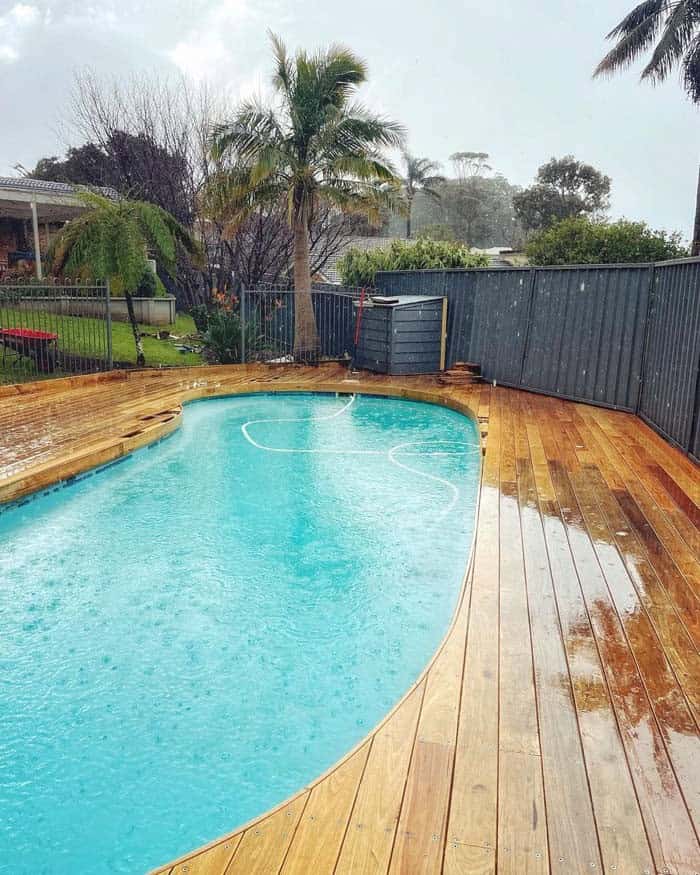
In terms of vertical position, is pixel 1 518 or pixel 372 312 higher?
pixel 372 312

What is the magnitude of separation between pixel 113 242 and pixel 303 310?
332cm

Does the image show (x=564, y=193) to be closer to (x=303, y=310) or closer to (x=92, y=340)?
(x=303, y=310)

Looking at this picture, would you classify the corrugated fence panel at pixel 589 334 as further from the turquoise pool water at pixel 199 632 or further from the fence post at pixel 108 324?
the fence post at pixel 108 324

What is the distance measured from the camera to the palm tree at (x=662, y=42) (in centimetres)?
1523

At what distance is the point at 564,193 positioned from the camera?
32.5 metres

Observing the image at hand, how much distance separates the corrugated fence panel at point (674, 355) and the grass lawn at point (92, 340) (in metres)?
7.11

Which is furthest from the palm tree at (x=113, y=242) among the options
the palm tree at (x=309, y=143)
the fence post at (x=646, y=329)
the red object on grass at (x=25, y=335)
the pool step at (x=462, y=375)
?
the fence post at (x=646, y=329)

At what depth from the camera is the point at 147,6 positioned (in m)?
20.0

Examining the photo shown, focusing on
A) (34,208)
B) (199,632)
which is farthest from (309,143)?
(199,632)

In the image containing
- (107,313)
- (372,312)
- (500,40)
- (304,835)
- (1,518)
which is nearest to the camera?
(304,835)

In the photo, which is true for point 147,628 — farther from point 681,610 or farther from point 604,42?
point 604,42

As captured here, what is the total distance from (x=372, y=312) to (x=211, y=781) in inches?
335

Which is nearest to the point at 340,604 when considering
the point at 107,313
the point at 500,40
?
the point at 107,313

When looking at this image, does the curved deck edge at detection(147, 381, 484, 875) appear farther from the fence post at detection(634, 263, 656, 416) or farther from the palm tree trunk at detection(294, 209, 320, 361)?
the palm tree trunk at detection(294, 209, 320, 361)
